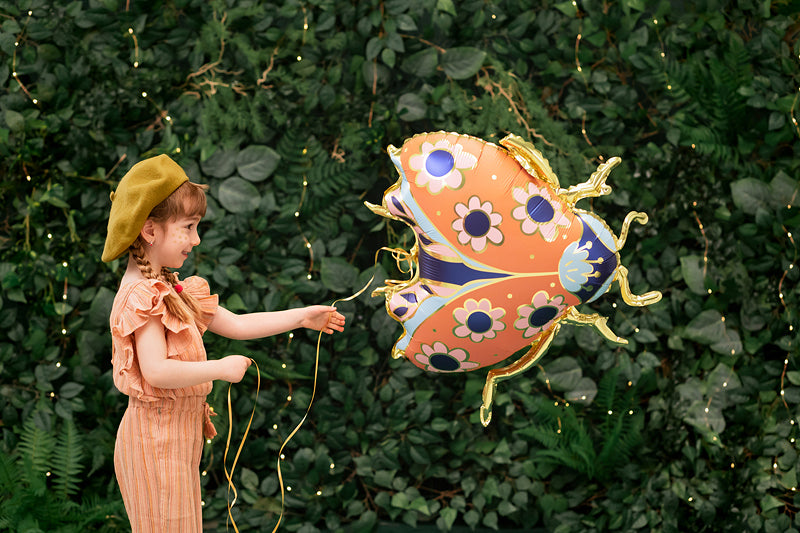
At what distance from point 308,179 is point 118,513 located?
51.7 inches

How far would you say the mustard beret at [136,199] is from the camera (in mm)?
1531

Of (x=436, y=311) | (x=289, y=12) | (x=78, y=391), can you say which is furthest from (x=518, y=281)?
(x=78, y=391)

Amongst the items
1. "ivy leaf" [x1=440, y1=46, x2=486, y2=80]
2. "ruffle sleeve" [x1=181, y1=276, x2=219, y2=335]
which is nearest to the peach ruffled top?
"ruffle sleeve" [x1=181, y1=276, x2=219, y2=335]

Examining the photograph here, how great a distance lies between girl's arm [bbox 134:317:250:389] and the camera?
152 cm

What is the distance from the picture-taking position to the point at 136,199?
5.04ft

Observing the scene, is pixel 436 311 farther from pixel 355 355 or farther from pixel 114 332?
pixel 355 355

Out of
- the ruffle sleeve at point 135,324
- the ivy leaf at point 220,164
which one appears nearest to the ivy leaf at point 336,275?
the ivy leaf at point 220,164

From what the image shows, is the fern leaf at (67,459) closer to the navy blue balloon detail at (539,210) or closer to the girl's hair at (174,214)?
the girl's hair at (174,214)

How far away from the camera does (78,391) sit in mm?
2600

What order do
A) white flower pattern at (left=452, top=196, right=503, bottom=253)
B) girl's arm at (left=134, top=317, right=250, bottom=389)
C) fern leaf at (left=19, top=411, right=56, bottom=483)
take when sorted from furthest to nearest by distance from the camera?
fern leaf at (left=19, top=411, right=56, bottom=483)
white flower pattern at (left=452, top=196, right=503, bottom=253)
girl's arm at (left=134, top=317, right=250, bottom=389)

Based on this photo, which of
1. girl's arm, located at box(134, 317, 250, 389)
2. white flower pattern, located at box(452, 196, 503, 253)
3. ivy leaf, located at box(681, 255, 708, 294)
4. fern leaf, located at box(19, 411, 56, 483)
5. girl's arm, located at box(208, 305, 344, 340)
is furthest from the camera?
ivy leaf, located at box(681, 255, 708, 294)

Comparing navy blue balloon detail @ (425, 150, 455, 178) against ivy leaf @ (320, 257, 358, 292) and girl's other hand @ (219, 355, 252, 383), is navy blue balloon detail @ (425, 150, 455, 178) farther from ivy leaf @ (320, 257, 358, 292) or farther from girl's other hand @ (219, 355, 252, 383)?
ivy leaf @ (320, 257, 358, 292)

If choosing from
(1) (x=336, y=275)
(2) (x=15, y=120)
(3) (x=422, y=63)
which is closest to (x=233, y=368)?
(1) (x=336, y=275)

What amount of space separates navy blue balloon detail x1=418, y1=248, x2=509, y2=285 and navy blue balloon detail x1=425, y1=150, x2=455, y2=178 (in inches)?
7.2
